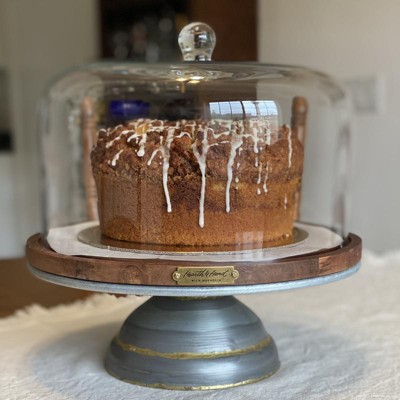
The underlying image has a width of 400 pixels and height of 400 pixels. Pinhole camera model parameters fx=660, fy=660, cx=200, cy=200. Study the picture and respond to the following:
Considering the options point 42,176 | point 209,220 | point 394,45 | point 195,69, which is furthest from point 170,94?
point 394,45

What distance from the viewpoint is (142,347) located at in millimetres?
846

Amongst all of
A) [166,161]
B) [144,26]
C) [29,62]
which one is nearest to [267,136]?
[166,161]

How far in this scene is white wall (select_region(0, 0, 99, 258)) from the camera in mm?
3082

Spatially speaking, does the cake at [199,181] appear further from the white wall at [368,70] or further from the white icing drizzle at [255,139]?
the white wall at [368,70]

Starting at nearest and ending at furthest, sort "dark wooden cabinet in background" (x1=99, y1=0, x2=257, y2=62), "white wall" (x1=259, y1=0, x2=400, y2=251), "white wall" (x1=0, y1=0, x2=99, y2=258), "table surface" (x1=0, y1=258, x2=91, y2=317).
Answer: "table surface" (x1=0, y1=258, x2=91, y2=317)
"white wall" (x1=259, y1=0, x2=400, y2=251)
"dark wooden cabinet in background" (x1=99, y1=0, x2=257, y2=62)
"white wall" (x1=0, y1=0, x2=99, y2=258)

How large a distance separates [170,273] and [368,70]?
1290 millimetres

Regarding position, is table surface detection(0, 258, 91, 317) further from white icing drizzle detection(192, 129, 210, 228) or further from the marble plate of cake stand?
white icing drizzle detection(192, 129, 210, 228)

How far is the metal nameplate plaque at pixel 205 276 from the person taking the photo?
0.72 metres

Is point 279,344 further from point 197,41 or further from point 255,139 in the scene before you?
point 197,41

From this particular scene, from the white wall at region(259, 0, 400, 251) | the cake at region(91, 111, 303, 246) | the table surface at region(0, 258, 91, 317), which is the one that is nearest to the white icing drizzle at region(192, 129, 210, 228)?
the cake at region(91, 111, 303, 246)

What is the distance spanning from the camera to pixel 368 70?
72.0 inches

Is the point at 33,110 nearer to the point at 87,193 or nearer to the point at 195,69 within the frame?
the point at 87,193

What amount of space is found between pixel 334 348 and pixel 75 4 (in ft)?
8.41

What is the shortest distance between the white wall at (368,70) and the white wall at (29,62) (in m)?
1.42
